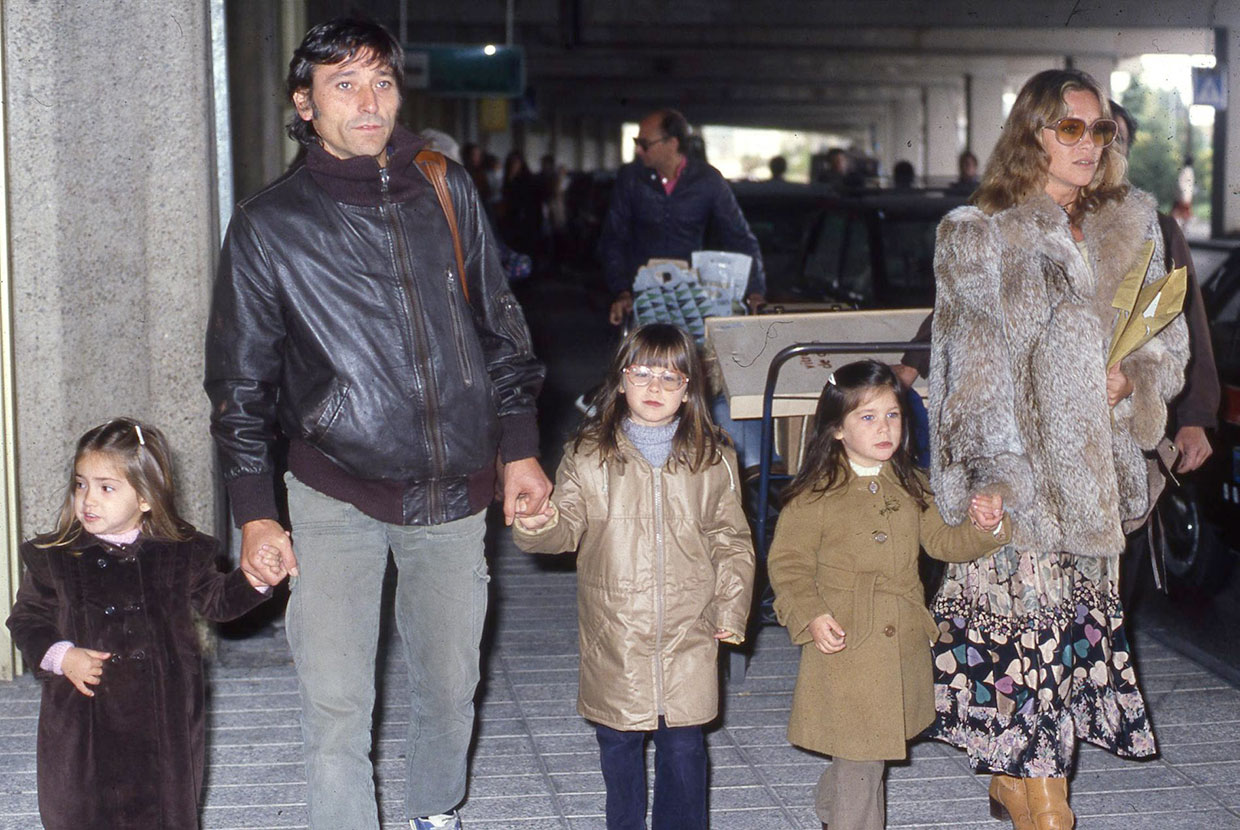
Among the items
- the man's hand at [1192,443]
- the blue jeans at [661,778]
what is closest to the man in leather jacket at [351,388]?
the blue jeans at [661,778]

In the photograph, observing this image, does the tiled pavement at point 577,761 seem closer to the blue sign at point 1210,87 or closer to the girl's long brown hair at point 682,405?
the girl's long brown hair at point 682,405

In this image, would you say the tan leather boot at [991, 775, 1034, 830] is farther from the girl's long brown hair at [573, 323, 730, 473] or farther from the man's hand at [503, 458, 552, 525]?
the man's hand at [503, 458, 552, 525]

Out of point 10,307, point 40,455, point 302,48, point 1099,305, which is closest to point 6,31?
point 10,307

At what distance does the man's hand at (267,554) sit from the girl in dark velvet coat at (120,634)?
0.08 metres

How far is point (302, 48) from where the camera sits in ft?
11.6

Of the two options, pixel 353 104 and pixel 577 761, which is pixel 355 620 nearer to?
pixel 353 104

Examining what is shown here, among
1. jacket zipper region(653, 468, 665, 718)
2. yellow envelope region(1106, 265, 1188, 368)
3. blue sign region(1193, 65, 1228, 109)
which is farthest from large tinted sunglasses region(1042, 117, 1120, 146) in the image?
blue sign region(1193, 65, 1228, 109)

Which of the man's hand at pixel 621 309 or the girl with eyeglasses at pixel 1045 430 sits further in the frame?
the man's hand at pixel 621 309

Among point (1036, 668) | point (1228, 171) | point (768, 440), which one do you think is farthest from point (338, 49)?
point (1228, 171)

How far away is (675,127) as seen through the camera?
8.40 meters

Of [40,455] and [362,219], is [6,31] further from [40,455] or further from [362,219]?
[362,219]

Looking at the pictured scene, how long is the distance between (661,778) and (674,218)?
16.1 ft

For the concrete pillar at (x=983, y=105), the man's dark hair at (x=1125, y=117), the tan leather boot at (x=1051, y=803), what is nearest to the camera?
the tan leather boot at (x=1051, y=803)

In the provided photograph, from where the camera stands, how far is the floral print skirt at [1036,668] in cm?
407
